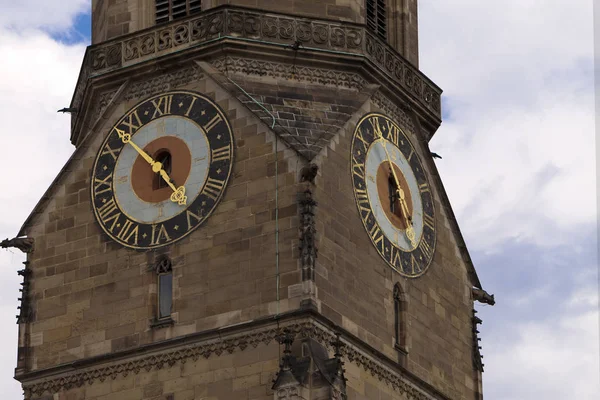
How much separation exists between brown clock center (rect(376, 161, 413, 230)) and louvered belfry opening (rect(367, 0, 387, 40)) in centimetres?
291

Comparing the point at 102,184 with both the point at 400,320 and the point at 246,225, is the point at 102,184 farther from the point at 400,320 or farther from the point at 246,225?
the point at 400,320

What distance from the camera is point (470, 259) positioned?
53.1 m

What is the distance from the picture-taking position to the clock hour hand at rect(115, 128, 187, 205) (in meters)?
49.7

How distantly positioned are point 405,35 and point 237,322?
8.03 meters

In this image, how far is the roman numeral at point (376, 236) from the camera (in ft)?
164

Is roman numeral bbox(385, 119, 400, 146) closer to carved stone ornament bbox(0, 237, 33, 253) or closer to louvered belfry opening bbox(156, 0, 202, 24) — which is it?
louvered belfry opening bbox(156, 0, 202, 24)

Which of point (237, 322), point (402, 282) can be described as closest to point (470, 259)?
point (402, 282)

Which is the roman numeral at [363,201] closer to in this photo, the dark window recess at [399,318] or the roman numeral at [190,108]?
the dark window recess at [399,318]

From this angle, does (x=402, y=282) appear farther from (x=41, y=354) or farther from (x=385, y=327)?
(x=41, y=354)

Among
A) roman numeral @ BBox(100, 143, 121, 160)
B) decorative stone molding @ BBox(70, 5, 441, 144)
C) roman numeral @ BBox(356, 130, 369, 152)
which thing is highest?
decorative stone molding @ BBox(70, 5, 441, 144)

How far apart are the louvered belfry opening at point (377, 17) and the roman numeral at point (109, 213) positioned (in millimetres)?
6011

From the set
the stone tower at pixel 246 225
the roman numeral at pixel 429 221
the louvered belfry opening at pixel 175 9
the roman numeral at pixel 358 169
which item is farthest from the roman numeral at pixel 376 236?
the louvered belfry opening at pixel 175 9

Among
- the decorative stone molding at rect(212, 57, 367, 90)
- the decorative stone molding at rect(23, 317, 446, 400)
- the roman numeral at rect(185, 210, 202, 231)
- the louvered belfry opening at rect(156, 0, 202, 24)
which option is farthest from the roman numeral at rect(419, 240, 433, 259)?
the louvered belfry opening at rect(156, 0, 202, 24)

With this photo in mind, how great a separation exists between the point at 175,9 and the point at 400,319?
7.09 metres
